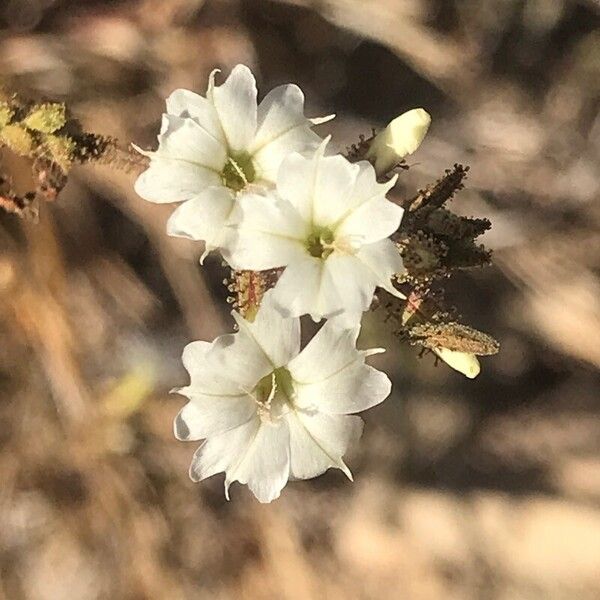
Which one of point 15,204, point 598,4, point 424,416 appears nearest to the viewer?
point 15,204

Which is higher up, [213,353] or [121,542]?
[213,353]

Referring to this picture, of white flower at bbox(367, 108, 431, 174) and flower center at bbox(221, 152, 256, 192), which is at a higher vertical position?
white flower at bbox(367, 108, 431, 174)

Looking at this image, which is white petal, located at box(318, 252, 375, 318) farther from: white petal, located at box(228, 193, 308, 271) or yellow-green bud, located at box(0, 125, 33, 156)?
yellow-green bud, located at box(0, 125, 33, 156)

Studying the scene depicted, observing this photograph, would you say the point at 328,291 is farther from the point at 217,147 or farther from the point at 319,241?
the point at 217,147

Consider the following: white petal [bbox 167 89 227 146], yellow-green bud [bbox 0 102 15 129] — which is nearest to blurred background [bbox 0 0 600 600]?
yellow-green bud [bbox 0 102 15 129]

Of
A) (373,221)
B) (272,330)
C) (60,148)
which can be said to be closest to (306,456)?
(272,330)

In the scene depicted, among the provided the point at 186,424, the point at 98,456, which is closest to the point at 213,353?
the point at 186,424

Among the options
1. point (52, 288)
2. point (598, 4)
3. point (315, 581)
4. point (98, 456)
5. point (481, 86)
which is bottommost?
point (315, 581)

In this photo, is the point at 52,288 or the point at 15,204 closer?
the point at 15,204

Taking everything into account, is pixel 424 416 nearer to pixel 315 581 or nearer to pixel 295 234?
pixel 315 581
